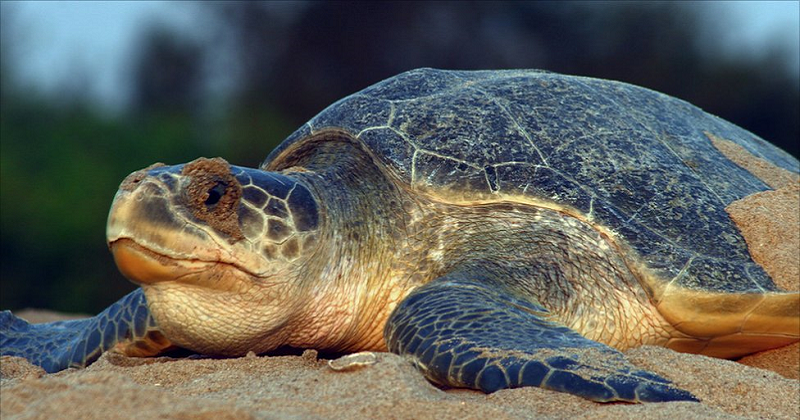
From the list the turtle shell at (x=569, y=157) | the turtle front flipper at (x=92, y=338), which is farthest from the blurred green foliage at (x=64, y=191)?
the turtle shell at (x=569, y=157)

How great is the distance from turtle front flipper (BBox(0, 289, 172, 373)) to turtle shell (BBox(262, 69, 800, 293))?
1.00 metres

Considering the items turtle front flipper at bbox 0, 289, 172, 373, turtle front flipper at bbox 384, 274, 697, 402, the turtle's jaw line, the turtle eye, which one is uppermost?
the turtle eye

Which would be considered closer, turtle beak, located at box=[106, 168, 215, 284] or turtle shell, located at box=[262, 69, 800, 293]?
turtle beak, located at box=[106, 168, 215, 284]

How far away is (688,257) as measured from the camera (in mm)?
3119

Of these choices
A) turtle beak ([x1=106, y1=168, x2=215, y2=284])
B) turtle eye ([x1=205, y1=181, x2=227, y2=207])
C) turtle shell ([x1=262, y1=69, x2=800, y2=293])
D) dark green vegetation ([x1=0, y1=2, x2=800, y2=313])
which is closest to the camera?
turtle beak ([x1=106, y1=168, x2=215, y2=284])

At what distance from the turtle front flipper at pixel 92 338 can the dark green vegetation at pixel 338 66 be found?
20.5ft

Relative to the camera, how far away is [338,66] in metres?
15.1

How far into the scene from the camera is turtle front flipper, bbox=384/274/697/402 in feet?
6.95

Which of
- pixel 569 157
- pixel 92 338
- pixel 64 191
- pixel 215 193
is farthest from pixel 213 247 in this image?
pixel 64 191

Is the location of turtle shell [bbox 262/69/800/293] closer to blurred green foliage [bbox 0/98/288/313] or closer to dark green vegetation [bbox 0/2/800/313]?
blurred green foliage [bbox 0/98/288/313]

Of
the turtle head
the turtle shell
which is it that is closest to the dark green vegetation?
the turtle shell

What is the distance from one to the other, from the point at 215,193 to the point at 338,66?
12.7 meters

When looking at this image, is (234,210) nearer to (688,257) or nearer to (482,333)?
(482,333)

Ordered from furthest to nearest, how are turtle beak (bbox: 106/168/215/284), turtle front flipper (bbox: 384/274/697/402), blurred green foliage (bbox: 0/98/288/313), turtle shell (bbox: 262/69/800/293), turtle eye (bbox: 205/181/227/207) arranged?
blurred green foliage (bbox: 0/98/288/313) → turtle shell (bbox: 262/69/800/293) → turtle eye (bbox: 205/181/227/207) → turtle beak (bbox: 106/168/215/284) → turtle front flipper (bbox: 384/274/697/402)
